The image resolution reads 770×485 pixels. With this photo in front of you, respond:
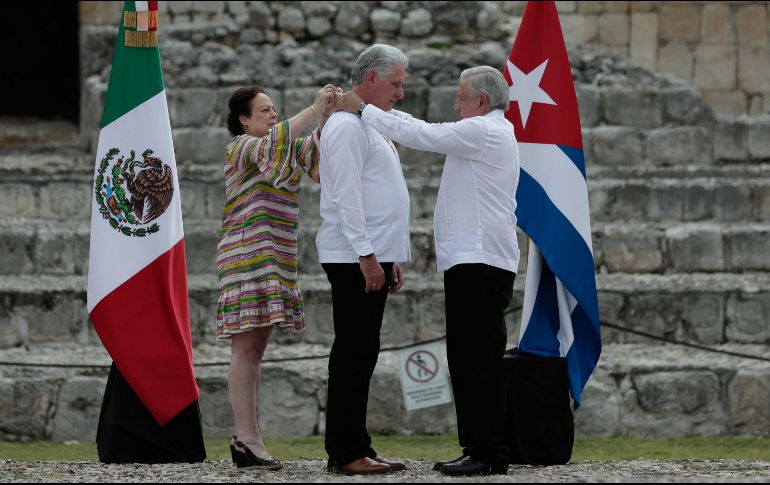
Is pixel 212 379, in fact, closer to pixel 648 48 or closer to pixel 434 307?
pixel 434 307

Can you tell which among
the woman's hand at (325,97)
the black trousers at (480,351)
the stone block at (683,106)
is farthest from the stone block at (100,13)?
the black trousers at (480,351)

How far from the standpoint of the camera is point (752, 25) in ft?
52.3

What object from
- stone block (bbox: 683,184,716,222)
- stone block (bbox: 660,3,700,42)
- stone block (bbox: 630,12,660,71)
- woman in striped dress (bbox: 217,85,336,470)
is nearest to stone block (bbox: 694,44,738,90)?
stone block (bbox: 660,3,700,42)

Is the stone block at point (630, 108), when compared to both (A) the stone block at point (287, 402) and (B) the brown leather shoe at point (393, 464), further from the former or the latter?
(B) the brown leather shoe at point (393, 464)

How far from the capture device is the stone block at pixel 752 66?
16.0m

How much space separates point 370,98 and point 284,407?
2793 mm

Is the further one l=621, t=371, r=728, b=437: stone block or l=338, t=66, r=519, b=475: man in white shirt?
l=621, t=371, r=728, b=437: stone block

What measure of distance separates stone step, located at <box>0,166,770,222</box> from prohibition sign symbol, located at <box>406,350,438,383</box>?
202 centimetres

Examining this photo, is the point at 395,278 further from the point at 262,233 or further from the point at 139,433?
the point at 139,433

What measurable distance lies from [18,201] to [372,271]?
206 inches

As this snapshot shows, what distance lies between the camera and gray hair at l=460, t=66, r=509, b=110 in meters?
6.23

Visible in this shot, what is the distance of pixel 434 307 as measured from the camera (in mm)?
9172

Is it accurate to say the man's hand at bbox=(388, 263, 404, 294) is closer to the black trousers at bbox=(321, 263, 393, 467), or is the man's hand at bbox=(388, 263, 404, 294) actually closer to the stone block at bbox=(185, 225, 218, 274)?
the black trousers at bbox=(321, 263, 393, 467)

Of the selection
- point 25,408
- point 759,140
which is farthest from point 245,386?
point 759,140
